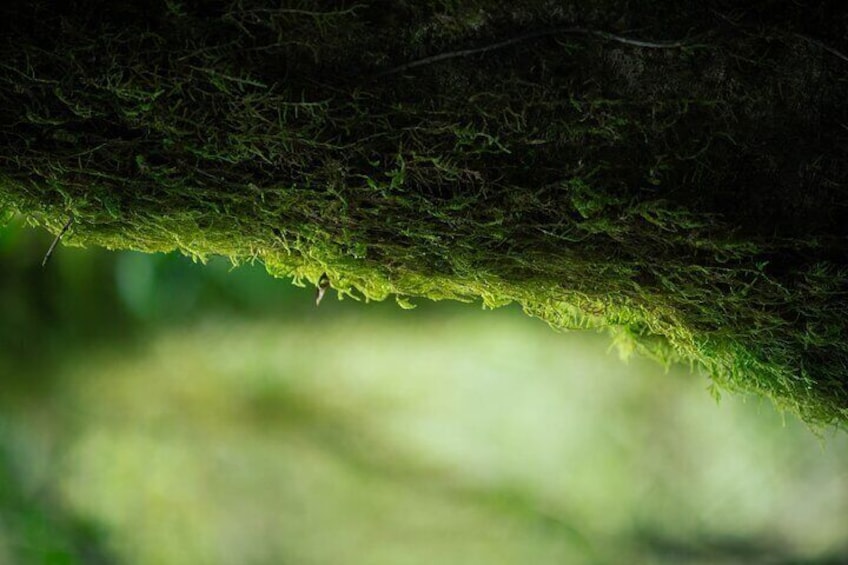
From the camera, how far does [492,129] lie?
1.02 m

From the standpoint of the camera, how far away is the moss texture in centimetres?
98

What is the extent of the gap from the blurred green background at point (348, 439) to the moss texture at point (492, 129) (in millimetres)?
1990

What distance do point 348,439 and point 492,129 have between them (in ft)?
8.14

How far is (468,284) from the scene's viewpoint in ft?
4.28

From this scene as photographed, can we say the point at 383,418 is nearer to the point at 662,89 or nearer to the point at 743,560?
the point at 743,560

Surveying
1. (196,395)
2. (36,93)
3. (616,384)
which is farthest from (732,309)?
(196,395)

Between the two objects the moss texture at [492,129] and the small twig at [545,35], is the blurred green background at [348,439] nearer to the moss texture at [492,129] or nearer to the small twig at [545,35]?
the moss texture at [492,129]

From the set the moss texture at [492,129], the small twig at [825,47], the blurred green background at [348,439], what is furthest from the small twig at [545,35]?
the blurred green background at [348,439]

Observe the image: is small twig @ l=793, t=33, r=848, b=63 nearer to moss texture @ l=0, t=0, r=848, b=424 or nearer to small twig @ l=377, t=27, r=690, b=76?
moss texture @ l=0, t=0, r=848, b=424

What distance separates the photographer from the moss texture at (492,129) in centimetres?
98

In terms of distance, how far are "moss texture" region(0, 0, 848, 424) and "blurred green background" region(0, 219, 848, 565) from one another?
6.53ft

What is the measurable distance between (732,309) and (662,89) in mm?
397

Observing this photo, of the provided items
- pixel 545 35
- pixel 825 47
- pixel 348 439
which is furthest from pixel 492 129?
pixel 348 439

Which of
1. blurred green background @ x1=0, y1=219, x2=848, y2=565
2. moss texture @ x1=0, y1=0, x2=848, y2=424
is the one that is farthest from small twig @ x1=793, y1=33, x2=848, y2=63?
blurred green background @ x1=0, y1=219, x2=848, y2=565
